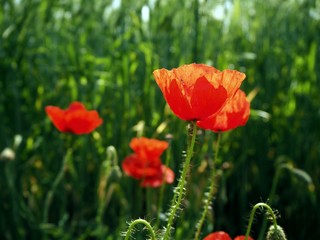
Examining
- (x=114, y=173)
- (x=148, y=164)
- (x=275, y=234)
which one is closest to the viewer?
(x=275, y=234)

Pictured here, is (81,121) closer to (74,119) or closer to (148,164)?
(74,119)

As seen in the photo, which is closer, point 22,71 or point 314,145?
point 22,71

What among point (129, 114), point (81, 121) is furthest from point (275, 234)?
point (129, 114)

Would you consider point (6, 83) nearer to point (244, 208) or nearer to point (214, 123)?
point (244, 208)

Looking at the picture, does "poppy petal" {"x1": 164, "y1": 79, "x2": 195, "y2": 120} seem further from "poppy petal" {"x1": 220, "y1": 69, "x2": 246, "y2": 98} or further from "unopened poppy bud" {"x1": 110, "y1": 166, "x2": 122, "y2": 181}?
"unopened poppy bud" {"x1": 110, "y1": 166, "x2": 122, "y2": 181}

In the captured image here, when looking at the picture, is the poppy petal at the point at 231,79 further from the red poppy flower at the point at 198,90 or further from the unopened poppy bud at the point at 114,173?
the unopened poppy bud at the point at 114,173

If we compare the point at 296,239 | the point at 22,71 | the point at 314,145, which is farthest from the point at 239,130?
the point at 22,71
